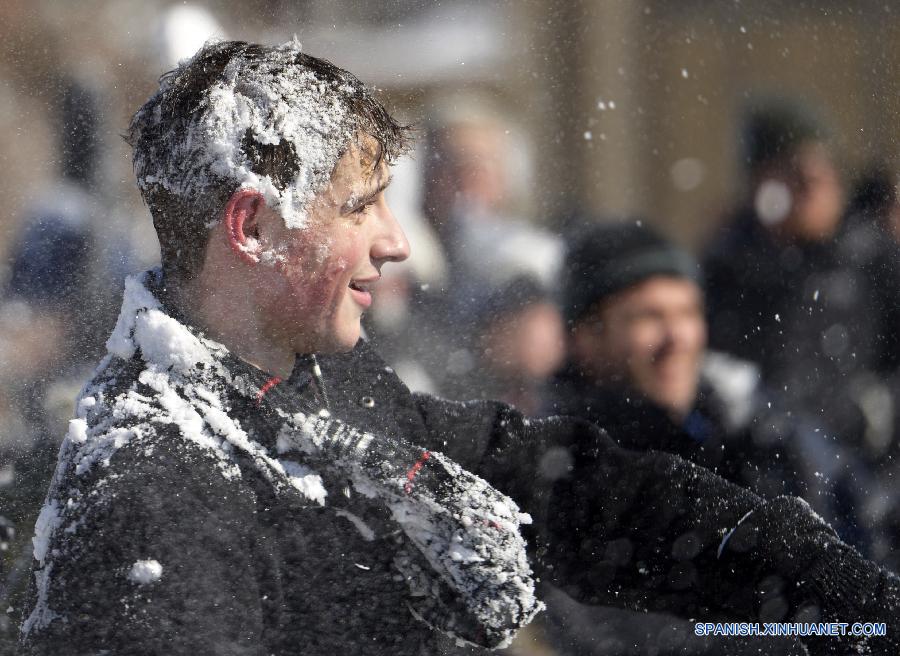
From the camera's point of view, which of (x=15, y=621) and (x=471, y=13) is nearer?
(x=15, y=621)

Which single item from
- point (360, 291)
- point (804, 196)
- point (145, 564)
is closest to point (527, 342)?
point (360, 291)

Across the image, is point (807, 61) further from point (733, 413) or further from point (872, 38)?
point (733, 413)

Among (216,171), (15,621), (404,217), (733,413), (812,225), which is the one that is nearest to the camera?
(216,171)

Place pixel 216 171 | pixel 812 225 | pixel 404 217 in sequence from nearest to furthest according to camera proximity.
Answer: pixel 216 171 → pixel 404 217 → pixel 812 225

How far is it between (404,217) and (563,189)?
0.23 metres

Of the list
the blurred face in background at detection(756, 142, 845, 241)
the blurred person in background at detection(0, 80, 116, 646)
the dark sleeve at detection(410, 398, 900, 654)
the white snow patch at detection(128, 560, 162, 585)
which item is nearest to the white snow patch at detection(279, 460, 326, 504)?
the white snow patch at detection(128, 560, 162, 585)

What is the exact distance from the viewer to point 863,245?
1313 millimetres

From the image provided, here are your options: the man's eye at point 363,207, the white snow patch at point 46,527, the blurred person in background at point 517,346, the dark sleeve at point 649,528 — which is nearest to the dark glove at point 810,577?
the dark sleeve at point 649,528

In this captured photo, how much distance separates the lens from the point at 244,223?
773 mm

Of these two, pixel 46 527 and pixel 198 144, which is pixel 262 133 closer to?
pixel 198 144

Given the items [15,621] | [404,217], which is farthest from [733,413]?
[15,621]

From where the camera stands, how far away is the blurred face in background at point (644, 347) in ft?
3.68

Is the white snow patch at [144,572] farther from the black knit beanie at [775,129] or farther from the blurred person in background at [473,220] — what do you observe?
the black knit beanie at [775,129]

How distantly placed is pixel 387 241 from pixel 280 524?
27 centimetres
